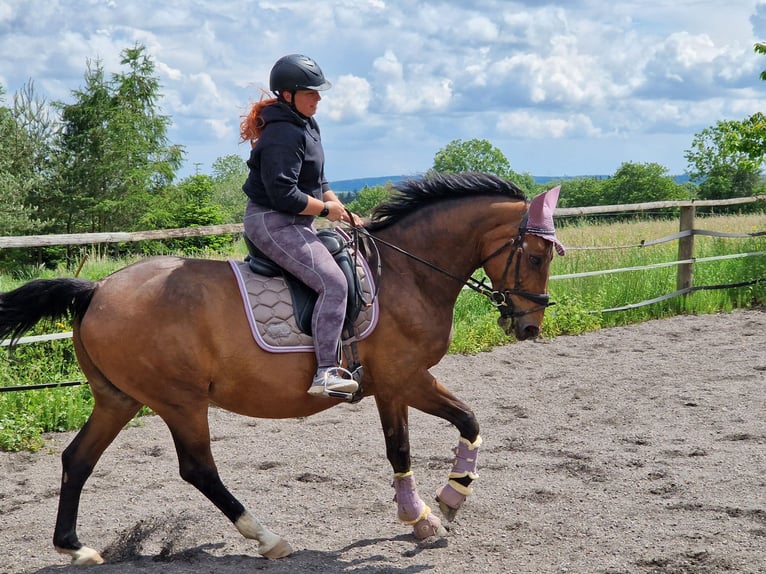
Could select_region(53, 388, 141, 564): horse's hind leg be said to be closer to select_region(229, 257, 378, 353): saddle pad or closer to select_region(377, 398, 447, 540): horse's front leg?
select_region(229, 257, 378, 353): saddle pad

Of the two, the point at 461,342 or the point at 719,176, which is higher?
the point at 719,176

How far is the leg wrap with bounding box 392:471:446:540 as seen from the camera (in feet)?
13.9

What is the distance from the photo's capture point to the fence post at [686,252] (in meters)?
11.8

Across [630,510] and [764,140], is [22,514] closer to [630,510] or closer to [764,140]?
[630,510]

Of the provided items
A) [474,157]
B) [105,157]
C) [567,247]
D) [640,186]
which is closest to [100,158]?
[105,157]

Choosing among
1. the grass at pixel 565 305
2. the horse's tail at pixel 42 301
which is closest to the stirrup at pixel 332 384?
the horse's tail at pixel 42 301

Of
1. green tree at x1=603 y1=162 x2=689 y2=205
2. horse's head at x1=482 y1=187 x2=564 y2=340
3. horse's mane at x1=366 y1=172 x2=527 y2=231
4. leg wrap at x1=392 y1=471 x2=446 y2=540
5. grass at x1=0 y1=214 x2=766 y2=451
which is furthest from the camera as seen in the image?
green tree at x1=603 y1=162 x2=689 y2=205

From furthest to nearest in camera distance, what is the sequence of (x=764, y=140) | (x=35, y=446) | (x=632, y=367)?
(x=764, y=140) → (x=632, y=367) → (x=35, y=446)

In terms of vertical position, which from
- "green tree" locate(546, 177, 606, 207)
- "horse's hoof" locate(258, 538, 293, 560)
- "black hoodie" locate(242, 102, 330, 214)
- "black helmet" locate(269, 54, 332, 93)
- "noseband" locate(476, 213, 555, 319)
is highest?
"green tree" locate(546, 177, 606, 207)

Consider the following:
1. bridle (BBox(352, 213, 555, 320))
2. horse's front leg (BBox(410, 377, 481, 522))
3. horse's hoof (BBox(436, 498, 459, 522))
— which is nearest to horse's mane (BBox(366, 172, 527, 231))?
bridle (BBox(352, 213, 555, 320))

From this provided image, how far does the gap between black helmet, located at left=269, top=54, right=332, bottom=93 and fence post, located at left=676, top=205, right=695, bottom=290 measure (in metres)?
9.27

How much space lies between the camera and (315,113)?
4098mm

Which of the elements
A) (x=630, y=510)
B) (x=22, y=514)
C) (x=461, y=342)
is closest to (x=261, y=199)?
(x=22, y=514)

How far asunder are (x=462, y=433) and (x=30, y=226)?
3076 cm
